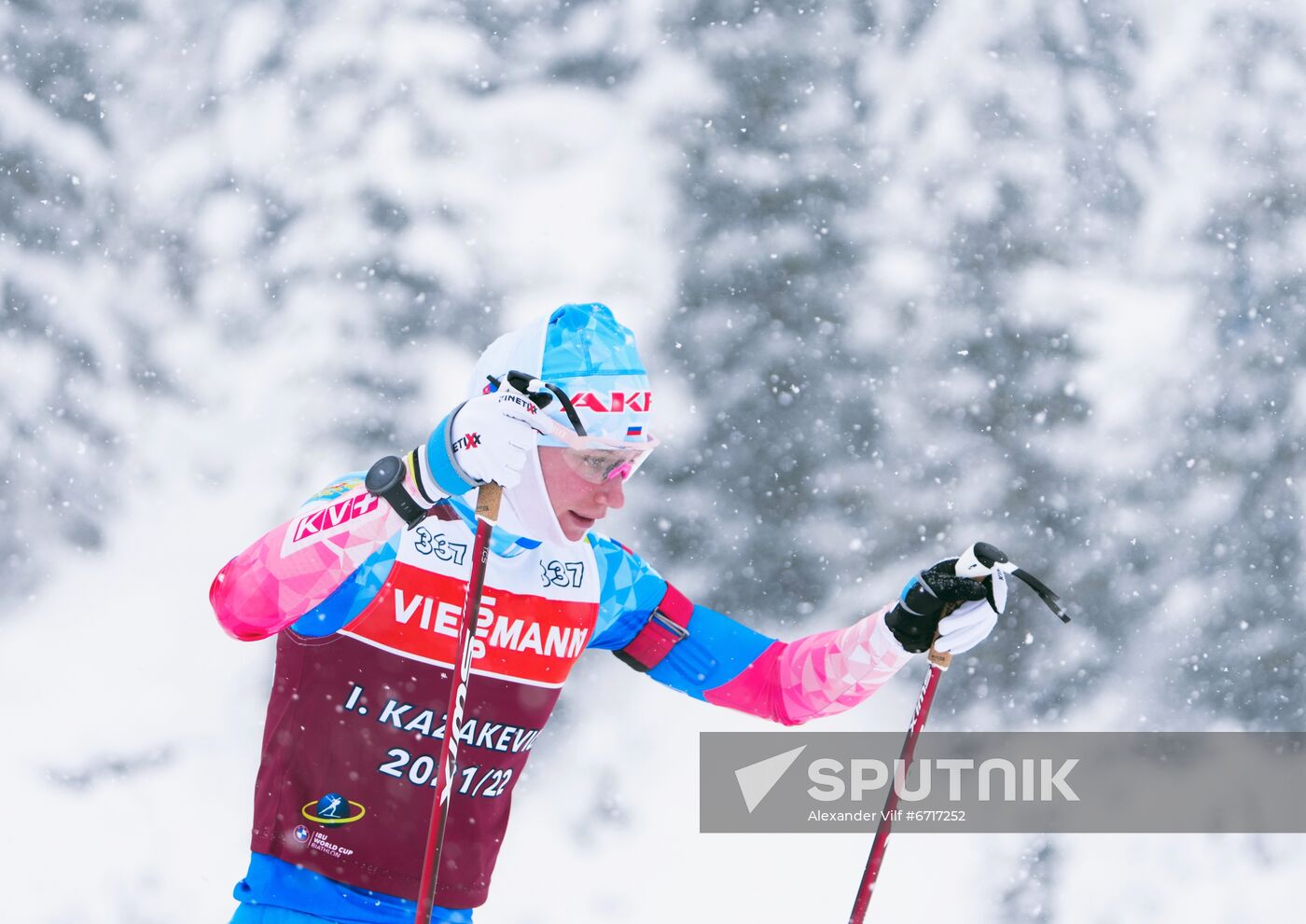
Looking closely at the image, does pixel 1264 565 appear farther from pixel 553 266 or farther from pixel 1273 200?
pixel 553 266

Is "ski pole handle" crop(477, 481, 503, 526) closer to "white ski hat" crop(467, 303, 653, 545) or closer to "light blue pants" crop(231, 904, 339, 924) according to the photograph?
"white ski hat" crop(467, 303, 653, 545)

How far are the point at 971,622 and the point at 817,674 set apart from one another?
17.3 inches

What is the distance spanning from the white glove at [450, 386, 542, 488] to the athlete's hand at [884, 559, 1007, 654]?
3.20 feet

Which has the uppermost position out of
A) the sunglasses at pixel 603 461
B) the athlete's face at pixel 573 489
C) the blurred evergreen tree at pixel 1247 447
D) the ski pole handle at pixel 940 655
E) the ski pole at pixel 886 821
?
the blurred evergreen tree at pixel 1247 447

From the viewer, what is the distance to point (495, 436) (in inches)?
99.0

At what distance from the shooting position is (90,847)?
6.47 meters

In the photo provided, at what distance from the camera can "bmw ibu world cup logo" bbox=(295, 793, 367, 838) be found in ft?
9.62

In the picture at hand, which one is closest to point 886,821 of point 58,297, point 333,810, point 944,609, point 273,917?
point 944,609

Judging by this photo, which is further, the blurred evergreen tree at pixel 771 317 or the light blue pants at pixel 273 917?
the blurred evergreen tree at pixel 771 317

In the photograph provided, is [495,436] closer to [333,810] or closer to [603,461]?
[603,461]

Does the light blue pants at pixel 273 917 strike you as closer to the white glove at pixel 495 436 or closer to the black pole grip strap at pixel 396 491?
the black pole grip strap at pixel 396 491

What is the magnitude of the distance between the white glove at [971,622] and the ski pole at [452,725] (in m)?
1.01

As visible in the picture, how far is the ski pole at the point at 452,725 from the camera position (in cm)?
272

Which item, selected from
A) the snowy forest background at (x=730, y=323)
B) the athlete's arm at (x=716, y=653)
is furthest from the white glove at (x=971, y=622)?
the snowy forest background at (x=730, y=323)
